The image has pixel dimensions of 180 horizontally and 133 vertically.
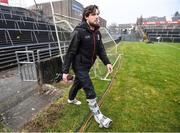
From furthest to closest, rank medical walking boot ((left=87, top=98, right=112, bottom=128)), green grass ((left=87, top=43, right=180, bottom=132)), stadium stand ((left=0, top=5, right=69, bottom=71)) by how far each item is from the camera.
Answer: stadium stand ((left=0, top=5, right=69, bottom=71)) < green grass ((left=87, top=43, right=180, bottom=132)) < medical walking boot ((left=87, top=98, right=112, bottom=128))

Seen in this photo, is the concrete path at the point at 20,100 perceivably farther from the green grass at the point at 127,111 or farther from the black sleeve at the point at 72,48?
the black sleeve at the point at 72,48

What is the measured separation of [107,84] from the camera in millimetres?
4609

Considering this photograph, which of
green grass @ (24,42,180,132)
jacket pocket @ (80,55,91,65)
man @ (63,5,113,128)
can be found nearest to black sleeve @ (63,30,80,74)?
man @ (63,5,113,128)

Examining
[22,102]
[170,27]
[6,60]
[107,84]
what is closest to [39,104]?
[22,102]

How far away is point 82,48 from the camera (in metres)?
2.52

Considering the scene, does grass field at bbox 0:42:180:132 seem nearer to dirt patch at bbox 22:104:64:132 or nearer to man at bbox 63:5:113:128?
dirt patch at bbox 22:104:64:132

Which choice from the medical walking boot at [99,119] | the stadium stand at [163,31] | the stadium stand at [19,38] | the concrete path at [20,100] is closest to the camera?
the medical walking boot at [99,119]

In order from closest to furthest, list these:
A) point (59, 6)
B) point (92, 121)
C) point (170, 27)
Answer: point (92, 121), point (59, 6), point (170, 27)

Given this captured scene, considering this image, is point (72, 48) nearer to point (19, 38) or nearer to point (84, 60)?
point (84, 60)

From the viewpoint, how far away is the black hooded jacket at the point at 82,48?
2439 millimetres

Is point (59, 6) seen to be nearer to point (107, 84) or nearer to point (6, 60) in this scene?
point (6, 60)

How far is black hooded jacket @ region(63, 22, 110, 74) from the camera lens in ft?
8.00

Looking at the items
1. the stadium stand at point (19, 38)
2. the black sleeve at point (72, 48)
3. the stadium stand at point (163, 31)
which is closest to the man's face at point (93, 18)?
the black sleeve at point (72, 48)

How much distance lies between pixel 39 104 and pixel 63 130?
111 cm
